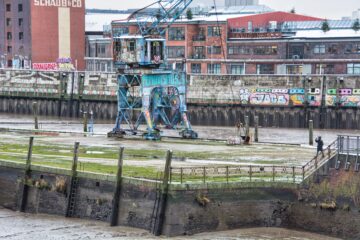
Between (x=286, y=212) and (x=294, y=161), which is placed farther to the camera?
(x=294, y=161)

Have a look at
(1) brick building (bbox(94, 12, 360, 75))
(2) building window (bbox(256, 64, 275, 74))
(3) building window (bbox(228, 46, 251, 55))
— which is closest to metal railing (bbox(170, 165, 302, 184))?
(1) brick building (bbox(94, 12, 360, 75))

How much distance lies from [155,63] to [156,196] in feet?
→ 114

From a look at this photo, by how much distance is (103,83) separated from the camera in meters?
131

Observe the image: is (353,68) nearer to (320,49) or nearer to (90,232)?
(320,49)

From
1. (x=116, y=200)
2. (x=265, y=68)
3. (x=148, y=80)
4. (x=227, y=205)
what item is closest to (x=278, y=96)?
(x=265, y=68)

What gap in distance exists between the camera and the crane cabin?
82188 mm

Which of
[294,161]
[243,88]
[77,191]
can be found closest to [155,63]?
[294,161]

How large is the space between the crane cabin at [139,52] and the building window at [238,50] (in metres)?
65.4

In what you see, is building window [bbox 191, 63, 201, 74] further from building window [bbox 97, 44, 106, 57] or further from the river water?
the river water

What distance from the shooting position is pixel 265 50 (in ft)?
479

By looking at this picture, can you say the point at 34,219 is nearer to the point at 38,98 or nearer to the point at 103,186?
the point at 103,186

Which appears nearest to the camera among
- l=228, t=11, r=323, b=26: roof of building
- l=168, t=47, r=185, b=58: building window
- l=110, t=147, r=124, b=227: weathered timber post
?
l=110, t=147, r=124, b=227: weathered timber post

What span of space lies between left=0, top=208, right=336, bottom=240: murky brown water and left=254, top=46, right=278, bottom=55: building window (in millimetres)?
95629

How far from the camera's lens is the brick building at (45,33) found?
540 feet
